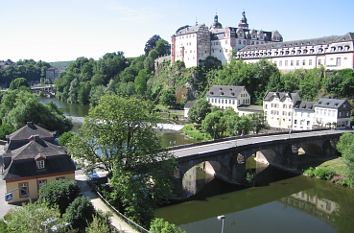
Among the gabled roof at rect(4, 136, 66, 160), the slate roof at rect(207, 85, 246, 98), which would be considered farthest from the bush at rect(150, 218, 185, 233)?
the slate roof at rect(207, 85, 246, 98)

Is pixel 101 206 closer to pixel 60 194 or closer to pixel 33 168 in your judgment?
pixel 60 194

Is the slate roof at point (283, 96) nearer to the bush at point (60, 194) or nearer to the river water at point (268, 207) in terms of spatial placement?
the river water at point (268, 207)

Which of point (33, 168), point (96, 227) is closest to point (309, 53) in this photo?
point (33, 168)

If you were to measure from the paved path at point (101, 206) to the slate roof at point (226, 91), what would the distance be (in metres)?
56.2

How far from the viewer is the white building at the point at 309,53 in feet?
267

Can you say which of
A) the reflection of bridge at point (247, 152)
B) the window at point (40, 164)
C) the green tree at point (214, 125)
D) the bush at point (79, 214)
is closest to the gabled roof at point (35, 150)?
the window at point (40, 164)

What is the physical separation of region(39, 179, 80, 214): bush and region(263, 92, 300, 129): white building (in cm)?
5681

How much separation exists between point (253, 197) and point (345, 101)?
35.0m

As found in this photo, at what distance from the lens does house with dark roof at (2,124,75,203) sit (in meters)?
31.6

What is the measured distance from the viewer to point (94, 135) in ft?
108

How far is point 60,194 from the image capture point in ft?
93.4

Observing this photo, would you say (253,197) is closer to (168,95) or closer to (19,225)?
(19,225)

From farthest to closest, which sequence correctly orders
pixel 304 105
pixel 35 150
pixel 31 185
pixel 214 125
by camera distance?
pixel 304 105 → pixel 214 125 → pixel 35 150 → pixel 31 185

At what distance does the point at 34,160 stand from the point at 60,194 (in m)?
5.91
